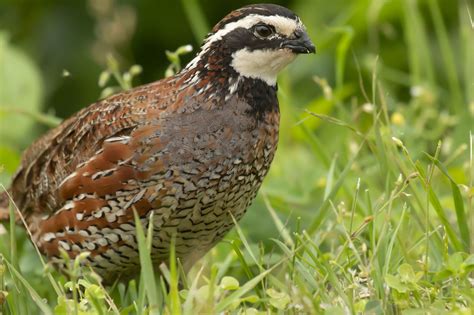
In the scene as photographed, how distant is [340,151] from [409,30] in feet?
3.72

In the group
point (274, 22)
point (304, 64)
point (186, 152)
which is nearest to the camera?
point (186, 152)

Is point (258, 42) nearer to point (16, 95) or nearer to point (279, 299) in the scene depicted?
point (279, 299)

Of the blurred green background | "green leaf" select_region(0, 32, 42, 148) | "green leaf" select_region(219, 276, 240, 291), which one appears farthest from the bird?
"green leaf" select_region(0, 32, 42, 148)

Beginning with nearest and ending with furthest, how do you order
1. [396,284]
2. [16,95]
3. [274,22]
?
[396,284] → [274,22] → [16,95]

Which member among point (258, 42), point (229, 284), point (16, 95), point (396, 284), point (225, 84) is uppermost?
point (258, 42)

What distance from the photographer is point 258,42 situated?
4.23 metres

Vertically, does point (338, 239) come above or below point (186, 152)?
below

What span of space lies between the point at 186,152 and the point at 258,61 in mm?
454

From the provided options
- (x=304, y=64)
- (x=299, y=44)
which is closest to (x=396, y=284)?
(x=299, y=44)

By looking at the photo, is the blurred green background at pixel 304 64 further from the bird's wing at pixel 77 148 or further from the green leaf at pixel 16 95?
the bird's wing at pixel 77 148

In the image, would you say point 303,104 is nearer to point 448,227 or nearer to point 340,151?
point 340,151

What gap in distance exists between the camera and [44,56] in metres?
7.81

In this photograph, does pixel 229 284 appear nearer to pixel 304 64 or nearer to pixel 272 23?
pixel 272 23

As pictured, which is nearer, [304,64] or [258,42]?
[258,42]
